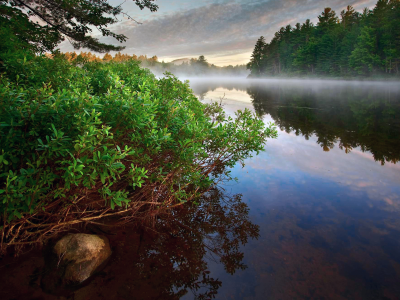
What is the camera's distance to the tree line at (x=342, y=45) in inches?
1892

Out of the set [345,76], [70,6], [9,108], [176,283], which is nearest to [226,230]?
[176,283]

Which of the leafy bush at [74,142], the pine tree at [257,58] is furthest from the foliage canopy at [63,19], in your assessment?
the pine tree at [257,58]

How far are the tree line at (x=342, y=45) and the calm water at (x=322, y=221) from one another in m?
51.4

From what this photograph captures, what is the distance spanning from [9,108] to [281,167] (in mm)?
8139

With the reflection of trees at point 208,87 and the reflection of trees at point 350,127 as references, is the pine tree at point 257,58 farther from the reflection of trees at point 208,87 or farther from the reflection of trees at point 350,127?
the reflection of trees at point 350,127

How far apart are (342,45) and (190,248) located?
73.1 meters

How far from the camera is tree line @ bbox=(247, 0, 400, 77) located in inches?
1892

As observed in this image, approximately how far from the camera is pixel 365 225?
5.22 meters

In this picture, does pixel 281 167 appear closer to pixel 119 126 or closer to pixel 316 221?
pixel 316 221

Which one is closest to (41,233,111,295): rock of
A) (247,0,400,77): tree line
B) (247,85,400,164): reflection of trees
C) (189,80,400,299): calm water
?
(189,80,400,299): calm water

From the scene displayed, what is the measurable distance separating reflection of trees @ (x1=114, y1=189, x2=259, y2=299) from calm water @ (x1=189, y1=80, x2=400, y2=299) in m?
0.24

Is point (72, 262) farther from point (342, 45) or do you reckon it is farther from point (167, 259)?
point (342, 45)

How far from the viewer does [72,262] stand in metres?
3.60

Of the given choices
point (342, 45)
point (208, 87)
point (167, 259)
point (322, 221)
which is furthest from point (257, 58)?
point (167, 259)
